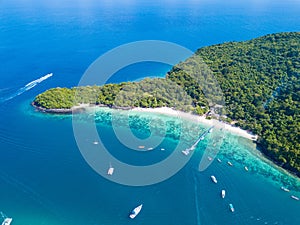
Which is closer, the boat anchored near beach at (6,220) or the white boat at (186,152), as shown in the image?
the boat anchored near beach at (6,220)

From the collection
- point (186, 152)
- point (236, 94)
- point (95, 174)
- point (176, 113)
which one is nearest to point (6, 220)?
point (95, 174)

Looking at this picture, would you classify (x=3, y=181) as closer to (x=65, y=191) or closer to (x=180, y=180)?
A: (x=65, y=191)

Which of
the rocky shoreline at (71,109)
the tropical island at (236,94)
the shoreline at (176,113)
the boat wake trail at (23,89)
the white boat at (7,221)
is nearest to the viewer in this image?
the white boat at (7,221)

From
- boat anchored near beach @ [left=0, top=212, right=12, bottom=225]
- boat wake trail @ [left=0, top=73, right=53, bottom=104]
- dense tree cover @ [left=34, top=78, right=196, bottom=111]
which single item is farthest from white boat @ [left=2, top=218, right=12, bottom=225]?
boat wake trail @ [left=0, top=73, right=53, bottom=104]

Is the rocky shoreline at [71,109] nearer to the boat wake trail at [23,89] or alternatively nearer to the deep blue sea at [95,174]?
the deep blue sea at [95,174]

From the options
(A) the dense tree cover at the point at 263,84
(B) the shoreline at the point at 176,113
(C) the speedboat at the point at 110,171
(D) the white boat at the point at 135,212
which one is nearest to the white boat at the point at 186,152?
(B) the shoreline at the point at 176,113

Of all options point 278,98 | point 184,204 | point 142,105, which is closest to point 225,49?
point 278,98

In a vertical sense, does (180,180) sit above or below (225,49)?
below

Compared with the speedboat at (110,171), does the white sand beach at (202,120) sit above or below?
above
